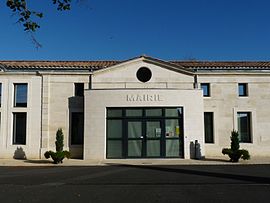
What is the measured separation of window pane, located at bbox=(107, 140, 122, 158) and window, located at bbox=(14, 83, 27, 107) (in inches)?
231

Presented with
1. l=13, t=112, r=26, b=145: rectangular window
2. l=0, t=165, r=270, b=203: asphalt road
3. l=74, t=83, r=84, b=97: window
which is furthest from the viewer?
l=74, t=83, r=84, b=97: window

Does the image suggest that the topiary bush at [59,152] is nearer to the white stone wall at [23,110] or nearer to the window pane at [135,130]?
the white stone wall at [23,110]

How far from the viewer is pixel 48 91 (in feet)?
70.2

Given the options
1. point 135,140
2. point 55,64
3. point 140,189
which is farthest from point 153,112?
point 140,189

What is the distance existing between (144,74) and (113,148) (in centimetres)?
495

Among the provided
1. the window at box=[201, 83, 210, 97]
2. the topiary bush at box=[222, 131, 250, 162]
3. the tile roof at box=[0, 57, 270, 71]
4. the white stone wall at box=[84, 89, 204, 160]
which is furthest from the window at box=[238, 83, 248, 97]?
the topiary bush at box=[222, 131, 250, 162]

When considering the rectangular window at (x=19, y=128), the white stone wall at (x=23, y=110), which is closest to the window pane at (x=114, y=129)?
the white stone wall at (x=23, y=110)

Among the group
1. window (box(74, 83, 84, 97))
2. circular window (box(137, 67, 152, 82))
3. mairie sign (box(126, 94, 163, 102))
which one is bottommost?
mairie sign (box(126, 94, 163, 102))

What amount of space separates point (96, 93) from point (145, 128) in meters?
3.35

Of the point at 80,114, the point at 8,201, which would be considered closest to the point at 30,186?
the point at 8,201

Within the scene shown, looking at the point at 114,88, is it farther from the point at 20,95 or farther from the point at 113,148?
the point at 20,95

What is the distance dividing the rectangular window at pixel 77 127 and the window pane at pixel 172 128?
5234 millimetres

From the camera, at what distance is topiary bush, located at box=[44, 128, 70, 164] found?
1817 centimetres

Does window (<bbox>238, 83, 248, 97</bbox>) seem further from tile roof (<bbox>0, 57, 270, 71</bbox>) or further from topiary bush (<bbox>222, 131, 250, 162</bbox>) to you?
topiary bush (<bbox>222, 131, 250, 162</bbox>)
